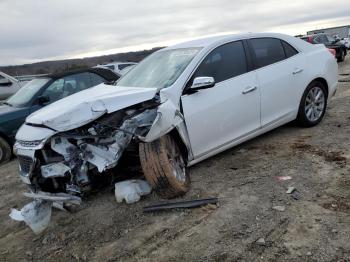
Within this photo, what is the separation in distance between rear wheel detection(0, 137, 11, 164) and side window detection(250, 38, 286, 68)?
192 inches

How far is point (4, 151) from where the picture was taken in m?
7.50

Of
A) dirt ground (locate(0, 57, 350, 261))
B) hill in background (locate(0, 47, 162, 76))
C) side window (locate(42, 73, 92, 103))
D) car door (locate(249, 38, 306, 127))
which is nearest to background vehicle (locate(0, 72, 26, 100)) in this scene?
side window (locate(42, 73, 92, 103))

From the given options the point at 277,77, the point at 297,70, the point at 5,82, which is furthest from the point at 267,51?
the point at 5,82

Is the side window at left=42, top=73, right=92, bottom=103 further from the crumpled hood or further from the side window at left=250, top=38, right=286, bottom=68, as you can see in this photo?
the side window at left=250, top=38, right=286, bottom=68

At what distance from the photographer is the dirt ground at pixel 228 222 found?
11.1 feet

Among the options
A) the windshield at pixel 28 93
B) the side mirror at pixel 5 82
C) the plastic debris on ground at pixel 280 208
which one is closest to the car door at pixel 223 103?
the plastic debris on ground at pixel 280 208

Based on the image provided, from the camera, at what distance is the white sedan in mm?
4285

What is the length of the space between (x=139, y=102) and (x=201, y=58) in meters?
1.14

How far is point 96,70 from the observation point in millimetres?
8664

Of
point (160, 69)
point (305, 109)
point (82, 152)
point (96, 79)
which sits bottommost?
point (305, 109)

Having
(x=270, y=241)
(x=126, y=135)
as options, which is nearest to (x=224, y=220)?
(x=270, y=241)

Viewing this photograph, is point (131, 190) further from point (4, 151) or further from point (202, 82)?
point (4, 151)

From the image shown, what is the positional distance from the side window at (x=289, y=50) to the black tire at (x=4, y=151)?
17.3 feet

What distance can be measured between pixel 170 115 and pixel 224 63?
1.37 metres
